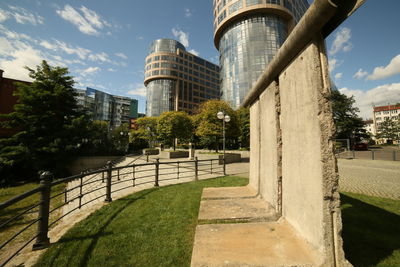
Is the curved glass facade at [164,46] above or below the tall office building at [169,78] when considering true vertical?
above

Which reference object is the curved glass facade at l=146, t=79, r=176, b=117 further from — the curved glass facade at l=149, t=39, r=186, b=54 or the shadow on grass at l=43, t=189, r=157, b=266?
the shadow on grass at l=43, t=189, r=157, b=266

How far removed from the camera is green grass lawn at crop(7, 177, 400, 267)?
242 cm

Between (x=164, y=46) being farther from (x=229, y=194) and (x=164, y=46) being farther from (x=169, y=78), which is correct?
(x=229, y=194)

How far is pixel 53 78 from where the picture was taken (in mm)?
18062

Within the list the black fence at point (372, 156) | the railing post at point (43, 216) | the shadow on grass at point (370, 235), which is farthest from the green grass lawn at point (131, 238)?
the black fence at point (372, 156)

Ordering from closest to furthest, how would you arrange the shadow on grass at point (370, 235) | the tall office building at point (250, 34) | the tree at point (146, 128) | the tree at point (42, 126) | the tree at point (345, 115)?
the shadow on grass at point (370, 235) < the tree at point (42, 126) < the tree at point (146, 128) < the tree at point (345, 115) < the tall office building at point (250, 34)

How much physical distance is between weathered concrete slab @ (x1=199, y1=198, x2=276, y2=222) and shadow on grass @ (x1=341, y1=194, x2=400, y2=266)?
1.20m

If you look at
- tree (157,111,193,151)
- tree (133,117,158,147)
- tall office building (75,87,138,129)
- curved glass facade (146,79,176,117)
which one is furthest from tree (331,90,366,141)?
tall office building (75,87,138,129)

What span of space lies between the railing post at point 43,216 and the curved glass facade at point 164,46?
236ft

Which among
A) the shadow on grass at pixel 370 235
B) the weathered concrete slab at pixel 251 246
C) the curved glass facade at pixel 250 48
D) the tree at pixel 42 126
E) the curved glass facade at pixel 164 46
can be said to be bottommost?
the shadow on grass at pixel 370 235

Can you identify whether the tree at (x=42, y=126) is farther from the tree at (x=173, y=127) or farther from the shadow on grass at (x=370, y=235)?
the shadow on grass at (x=370, y=235)

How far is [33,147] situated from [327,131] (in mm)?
22624

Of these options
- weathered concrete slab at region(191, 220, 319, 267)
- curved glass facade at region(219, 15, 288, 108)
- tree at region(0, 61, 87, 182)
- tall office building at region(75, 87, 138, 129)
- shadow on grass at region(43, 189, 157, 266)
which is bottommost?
shadow on grass at region(43, 189, 157, 266)

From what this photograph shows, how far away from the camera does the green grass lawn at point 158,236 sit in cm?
242
